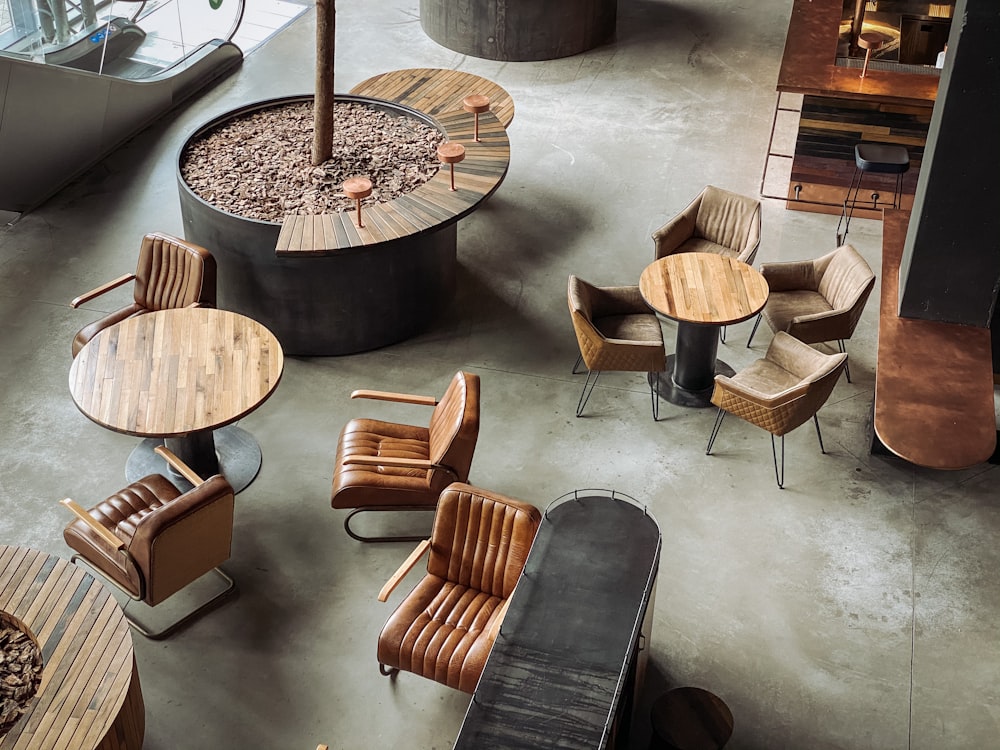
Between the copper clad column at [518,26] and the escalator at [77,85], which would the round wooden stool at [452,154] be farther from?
the copper clad column at [518,26]

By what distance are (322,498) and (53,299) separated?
3.02 meters

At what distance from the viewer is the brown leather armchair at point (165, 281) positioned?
256 inches

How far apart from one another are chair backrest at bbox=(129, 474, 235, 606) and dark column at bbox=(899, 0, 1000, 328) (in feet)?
13.8

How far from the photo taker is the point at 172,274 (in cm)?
664

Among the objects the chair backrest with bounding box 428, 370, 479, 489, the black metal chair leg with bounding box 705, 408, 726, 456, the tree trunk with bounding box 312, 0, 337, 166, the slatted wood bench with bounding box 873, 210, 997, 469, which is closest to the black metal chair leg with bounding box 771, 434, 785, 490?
the black metal chair leg with bounding box 705, 408, 726, 456

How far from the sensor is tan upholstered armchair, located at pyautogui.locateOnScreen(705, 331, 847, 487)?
5.93 meters

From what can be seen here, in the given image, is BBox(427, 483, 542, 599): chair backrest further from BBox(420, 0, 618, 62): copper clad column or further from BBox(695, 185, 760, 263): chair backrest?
BBox(420, 0, 618, 62): copper clad column

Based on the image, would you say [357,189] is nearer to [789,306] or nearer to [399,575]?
[399,575]

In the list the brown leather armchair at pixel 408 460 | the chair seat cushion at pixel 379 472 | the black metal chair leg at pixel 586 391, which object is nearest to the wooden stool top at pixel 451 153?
the black metal chair leg at pixel 586 391

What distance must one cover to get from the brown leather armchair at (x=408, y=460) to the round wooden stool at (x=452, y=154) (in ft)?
6.53

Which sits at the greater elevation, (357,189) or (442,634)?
(357,189)

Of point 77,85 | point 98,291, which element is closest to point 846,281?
point 98,291

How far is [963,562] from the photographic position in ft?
18.9

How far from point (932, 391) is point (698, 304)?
1.46 meters
